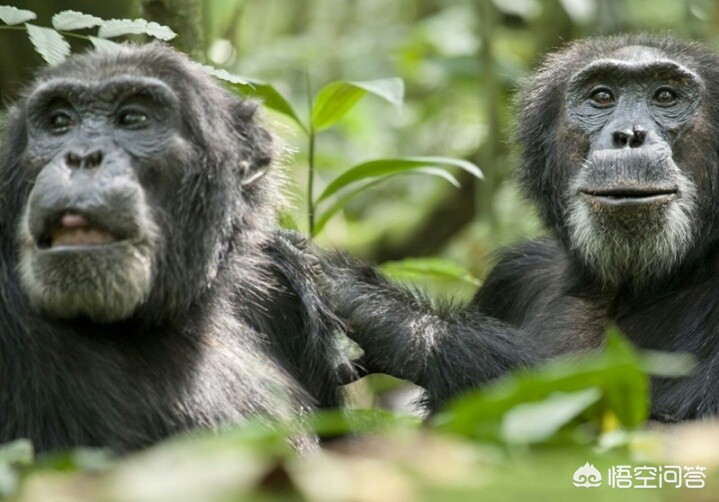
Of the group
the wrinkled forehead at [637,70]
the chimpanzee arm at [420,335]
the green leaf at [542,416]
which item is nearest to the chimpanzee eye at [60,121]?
the chimpanzee arm at [420,335]

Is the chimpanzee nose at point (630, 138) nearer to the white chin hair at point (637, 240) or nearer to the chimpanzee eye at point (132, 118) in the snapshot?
the white chin hair at point (637, 240)

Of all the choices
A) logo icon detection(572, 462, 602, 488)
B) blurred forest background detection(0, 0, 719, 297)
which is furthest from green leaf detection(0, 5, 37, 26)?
logo icon detection(572, 462, 602, 488)

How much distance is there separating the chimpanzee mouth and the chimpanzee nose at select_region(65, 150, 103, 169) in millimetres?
3067

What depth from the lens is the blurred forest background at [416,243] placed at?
300cm

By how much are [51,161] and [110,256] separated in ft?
1.82

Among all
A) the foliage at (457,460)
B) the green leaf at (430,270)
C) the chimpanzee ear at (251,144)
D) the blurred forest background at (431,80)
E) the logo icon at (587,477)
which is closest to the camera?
the foliage at (457,460)

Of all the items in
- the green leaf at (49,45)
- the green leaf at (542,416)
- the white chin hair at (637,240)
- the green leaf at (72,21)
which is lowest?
the white chin hair at (637,240)

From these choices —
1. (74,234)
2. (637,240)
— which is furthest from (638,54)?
(74,234)

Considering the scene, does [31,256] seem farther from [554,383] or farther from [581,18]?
[581,18]

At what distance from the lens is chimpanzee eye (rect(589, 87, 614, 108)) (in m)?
7.56

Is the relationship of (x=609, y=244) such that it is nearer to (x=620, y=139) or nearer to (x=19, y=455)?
(x=620, y=139)

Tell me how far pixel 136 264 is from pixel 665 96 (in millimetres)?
3749

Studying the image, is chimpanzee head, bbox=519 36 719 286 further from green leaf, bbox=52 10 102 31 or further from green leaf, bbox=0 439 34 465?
green leaf, bbox=0 439 34 465

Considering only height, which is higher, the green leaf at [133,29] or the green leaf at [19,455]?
the green leaf at [133,29]
